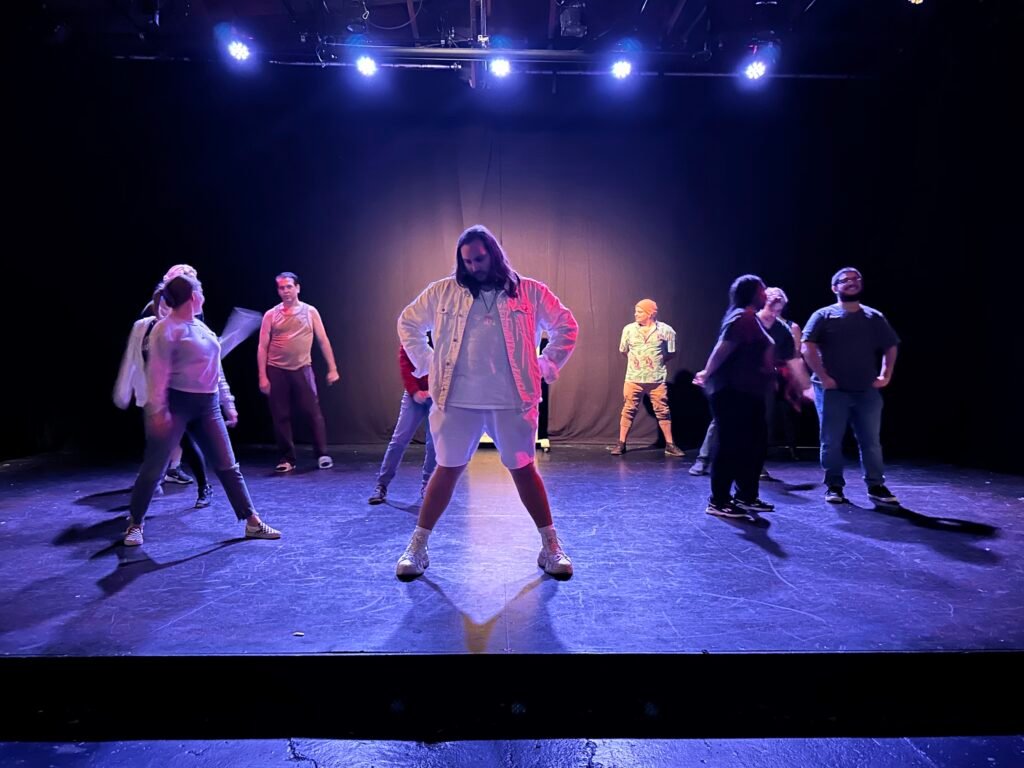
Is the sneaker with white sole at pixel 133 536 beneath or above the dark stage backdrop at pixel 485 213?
beneath

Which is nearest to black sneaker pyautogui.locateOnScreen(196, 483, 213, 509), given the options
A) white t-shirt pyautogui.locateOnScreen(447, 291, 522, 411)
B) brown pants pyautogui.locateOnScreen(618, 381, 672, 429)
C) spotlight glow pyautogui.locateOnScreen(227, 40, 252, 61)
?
white t-shirt pyautogui.locateOnScreen(447, 291, 522, 411)

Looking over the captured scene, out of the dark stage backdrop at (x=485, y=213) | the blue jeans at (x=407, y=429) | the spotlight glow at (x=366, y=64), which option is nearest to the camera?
the blue jeans at (x=407, y=429)

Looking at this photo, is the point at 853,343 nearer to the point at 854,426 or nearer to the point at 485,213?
the point at 854,426

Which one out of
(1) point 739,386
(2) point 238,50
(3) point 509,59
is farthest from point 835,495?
(2) point 238,50

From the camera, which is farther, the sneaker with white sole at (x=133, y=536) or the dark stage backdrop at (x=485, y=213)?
the dark stage backdrop at (x=485, y=213)

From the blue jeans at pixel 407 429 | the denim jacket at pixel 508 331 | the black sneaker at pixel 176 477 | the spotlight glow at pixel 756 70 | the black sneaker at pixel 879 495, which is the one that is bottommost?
the black sneaker at pixel 176 477

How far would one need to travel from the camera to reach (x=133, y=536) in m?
3.72

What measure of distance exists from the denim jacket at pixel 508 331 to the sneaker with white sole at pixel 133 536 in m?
1.96

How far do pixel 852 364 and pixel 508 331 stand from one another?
2856 millimetres

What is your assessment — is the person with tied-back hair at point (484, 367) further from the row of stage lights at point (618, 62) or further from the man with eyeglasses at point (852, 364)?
the row of stage lights at point (618, 62)

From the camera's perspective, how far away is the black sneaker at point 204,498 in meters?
4.70

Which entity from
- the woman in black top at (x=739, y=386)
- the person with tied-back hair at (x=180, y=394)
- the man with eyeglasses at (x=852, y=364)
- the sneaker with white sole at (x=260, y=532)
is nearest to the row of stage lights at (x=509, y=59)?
the man with eyeglasses at (x=852, y=364)

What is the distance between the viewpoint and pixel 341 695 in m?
2.28

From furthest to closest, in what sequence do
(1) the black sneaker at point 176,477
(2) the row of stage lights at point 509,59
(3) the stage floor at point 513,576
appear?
1. (2) the row of stage lights at point 509,59
2. (1) the black sneaker at point 176,477
3. (3) the stage floor at point 513,576
